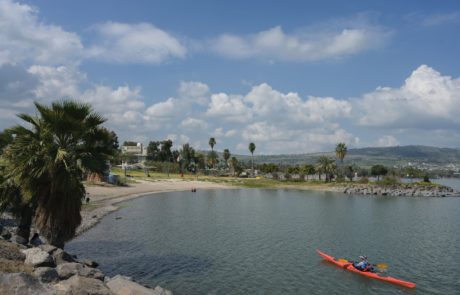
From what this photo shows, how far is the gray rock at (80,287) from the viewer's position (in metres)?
14.3

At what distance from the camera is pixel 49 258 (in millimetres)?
16828

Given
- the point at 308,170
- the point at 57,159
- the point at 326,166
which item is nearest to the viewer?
the point at 57,159

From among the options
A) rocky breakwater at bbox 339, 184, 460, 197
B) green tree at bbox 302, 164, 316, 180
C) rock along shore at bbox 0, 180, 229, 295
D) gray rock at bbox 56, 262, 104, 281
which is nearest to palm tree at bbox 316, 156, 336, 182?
green tree at bbox 302, 164, 316, 180

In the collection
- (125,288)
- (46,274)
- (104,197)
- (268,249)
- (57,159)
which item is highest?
(57,159)

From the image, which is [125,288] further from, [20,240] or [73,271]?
[20,240]

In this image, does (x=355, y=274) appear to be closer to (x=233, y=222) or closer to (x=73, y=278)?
Result: (x=73, y=278)

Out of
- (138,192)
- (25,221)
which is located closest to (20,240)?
(25,221)

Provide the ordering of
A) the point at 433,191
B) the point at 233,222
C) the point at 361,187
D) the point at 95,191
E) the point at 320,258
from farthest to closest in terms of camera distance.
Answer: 1. the point at 361,187
2. the point at 433,191
3. the point at 95,191
4. the point at 233,222
5. the point at 320,258

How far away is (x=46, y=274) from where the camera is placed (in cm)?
1526

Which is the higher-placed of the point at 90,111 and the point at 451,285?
the point at 90,111

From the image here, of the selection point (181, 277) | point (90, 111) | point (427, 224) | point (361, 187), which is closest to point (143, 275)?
point (181, 277)

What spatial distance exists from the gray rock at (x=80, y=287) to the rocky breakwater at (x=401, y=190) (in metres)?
109

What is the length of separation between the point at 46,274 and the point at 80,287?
67.1 inches

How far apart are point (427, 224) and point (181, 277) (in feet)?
135
